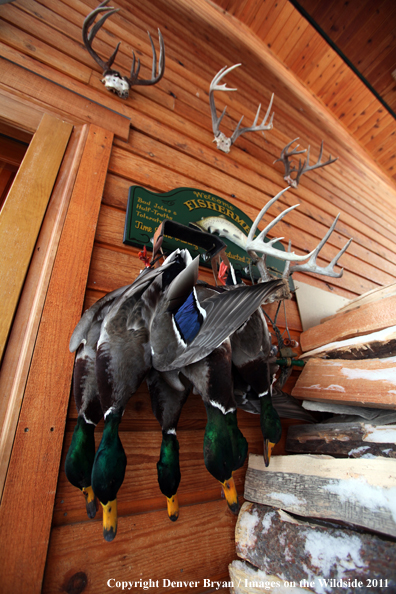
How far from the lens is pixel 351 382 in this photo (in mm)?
1219

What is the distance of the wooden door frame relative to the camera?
0.79 m

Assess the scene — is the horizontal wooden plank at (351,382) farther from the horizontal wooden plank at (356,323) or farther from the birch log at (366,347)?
the horizontal wooden plank at (356,323)

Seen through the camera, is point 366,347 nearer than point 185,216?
Yes

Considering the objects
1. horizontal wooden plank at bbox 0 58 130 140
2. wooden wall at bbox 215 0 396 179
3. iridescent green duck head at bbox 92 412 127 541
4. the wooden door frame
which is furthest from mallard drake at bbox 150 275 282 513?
A: wooden wall at bbox 215 0 396 179

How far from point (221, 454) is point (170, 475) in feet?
0.73

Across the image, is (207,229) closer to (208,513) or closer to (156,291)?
(156,291)

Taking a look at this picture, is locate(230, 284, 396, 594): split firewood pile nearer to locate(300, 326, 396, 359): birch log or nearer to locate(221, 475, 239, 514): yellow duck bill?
locate(300, 326, 396, 359): birch log

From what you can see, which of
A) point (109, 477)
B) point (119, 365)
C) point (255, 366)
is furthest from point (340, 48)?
point (109, 477)

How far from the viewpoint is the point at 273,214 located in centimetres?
245

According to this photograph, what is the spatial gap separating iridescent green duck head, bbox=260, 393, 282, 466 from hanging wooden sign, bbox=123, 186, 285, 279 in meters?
0.88

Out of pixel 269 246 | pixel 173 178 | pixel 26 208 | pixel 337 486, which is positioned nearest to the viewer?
pixel 337 486

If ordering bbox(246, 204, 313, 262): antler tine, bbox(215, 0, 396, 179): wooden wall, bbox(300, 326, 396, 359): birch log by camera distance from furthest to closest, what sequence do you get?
bbox(215, 0, 396, 179): wooden wall, bbox(246, 204, 313, 262): antler tine, bbox(300, 326, 396, 359): birch log

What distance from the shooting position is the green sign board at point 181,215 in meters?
1.46

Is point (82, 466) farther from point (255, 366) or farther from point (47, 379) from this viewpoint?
point (255, 366)
